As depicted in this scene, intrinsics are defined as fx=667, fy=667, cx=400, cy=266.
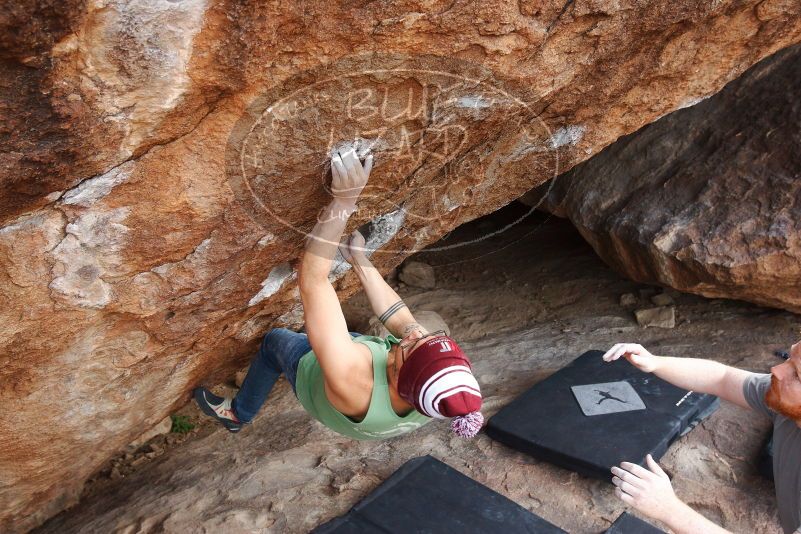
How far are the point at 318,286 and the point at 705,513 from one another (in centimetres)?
173

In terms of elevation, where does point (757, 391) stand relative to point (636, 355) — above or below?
below

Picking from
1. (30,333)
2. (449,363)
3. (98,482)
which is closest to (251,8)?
(449,363)

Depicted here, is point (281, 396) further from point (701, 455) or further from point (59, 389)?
point (701, 455)

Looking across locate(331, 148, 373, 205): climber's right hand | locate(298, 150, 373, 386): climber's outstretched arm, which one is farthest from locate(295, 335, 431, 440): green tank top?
locate(331, 148, 373, 205): climber's right hand

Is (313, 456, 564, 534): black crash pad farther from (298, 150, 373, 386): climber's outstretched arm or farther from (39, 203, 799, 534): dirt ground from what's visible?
(298, 150, 373, 386): climber's outstretched arm

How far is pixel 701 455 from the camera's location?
2756 millimetres

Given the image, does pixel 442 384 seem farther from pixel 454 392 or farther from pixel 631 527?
pixel 631 527

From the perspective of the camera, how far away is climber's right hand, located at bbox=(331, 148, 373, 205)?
1992mm

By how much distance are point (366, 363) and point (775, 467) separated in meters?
1.33

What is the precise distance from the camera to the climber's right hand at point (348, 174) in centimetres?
199

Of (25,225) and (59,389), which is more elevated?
(25,225)

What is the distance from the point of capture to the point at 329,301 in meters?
2.01

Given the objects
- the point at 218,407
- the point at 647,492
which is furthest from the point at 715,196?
the point at 218,407

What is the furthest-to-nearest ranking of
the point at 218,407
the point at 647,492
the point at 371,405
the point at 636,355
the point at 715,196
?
the point at 715,196, the point at 218,407, the point at 636,355, the point at 371,405, the point at 647,492
